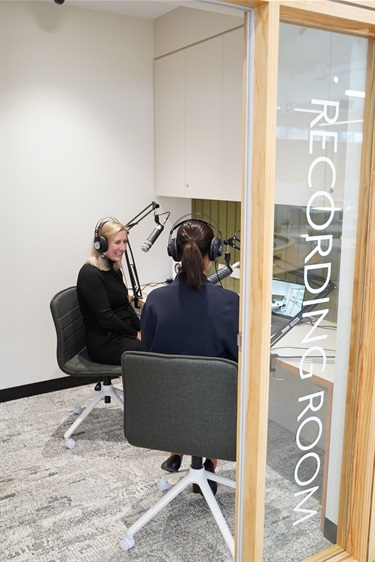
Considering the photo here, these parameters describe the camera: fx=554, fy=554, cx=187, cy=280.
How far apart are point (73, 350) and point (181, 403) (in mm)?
1273

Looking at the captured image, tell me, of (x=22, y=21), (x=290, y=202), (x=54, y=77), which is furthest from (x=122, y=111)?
(x=290, y=202)

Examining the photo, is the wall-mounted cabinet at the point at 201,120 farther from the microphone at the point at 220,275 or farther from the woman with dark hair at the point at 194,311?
the woman with dark hair at the point at 194,311

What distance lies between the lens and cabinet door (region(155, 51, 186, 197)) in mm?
3641

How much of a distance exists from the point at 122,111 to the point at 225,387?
2490 millimetres

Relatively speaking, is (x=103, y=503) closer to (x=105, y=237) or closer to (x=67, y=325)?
(x=67, y=325)

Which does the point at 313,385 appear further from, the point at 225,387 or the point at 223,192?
the point at 223,192

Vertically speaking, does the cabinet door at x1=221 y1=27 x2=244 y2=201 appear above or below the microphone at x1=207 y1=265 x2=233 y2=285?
above

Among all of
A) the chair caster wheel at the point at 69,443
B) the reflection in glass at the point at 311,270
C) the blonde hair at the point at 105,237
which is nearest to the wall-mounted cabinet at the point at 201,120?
the blonde hair at the point at 105,237

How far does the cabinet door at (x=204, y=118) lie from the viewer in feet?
10.7

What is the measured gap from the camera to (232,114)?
123 inches

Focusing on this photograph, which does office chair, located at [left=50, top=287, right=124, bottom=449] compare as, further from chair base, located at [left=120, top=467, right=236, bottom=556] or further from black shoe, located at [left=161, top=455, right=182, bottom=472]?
chair base, located at [left=120, top=467, right=236, bottom=556]

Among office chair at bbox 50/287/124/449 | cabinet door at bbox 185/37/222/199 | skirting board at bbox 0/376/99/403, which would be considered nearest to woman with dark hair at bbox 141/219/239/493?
office chair at bbox 50/287/124/449

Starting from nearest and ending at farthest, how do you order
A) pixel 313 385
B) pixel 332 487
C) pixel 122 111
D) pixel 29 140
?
pixel 313 385
pixel 332 487
pixel 29 140
pixel 122 111

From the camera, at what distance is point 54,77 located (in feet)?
11.6
